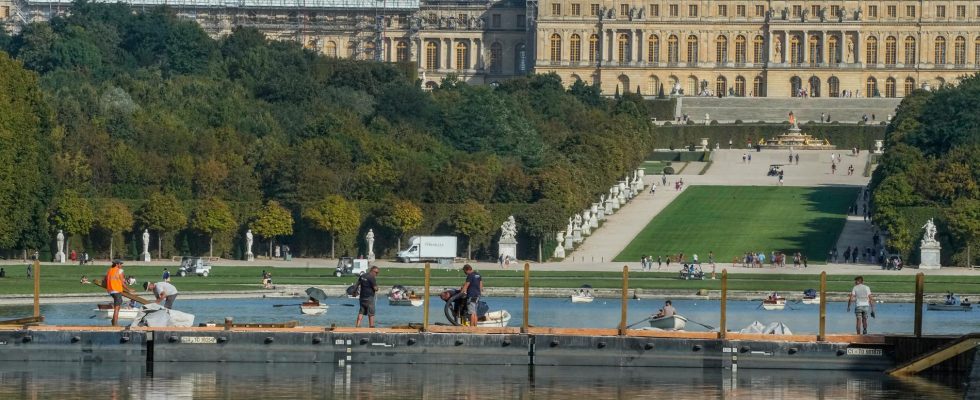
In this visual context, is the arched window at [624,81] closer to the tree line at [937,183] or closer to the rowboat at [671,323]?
the tree line at [937,183]

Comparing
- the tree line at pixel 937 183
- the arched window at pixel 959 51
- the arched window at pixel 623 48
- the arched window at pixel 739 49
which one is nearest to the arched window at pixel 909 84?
the arched window at pixel 959 51

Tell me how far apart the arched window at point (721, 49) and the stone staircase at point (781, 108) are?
28.8ft

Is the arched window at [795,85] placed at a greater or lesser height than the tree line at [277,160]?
greater

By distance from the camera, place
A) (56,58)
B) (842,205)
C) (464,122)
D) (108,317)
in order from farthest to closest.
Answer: (56,58), (464,122), (842,205), (108,317)

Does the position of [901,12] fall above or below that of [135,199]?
above

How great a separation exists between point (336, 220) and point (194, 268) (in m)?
11.7

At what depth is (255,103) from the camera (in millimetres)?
111750

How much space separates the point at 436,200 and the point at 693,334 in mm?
45328

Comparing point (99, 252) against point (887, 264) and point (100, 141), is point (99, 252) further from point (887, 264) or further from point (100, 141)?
point (887, 264)

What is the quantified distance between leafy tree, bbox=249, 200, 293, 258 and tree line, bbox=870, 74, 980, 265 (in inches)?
779

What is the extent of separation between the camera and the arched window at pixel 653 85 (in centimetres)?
16462

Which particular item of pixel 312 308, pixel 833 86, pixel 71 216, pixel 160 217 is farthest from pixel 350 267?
pixel 833 86

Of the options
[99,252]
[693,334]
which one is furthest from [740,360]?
[99,252]

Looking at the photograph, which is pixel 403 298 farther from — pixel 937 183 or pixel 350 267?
pixel 937 183
